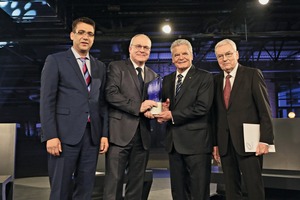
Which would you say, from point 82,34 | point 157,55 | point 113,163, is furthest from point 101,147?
point 157,55

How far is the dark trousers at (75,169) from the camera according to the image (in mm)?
2107

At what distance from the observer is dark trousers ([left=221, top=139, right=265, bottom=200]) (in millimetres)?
2334

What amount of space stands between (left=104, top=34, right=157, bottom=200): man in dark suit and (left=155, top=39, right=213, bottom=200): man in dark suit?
0.21 meters

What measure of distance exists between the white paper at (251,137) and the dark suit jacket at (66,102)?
45.2 inches

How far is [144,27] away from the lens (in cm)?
787

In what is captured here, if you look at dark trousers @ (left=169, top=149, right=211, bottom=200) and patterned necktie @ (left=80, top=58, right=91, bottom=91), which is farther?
dark trousers @ (left=169, top=149, right=211, bottom=200)

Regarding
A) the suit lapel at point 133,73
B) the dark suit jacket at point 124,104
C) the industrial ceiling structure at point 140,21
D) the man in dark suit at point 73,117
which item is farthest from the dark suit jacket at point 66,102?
the industrial ceiling structure at point 140,21

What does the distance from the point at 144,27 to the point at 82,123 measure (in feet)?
19.9

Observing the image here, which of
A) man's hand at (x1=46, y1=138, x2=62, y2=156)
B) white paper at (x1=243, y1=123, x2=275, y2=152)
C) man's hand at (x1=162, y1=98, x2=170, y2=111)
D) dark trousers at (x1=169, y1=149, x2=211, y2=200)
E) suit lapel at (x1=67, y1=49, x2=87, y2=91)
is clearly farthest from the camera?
man's hand at (x1=162, y1=98, x2=170, y2=111)

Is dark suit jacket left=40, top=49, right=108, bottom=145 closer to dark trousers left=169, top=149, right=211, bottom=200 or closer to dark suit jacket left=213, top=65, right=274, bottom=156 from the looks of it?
dark trousers left=169, top=149, right=211, bottom=200

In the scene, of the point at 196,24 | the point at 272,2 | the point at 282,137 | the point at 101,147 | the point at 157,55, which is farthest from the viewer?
the point at 157,55

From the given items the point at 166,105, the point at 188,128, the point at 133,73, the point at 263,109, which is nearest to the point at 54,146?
the point at 133,73

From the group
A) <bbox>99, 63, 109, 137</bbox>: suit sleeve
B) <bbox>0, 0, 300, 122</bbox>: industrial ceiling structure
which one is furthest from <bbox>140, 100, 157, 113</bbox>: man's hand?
<bbox>0, 0, 300, 122</bbox>: industrial ceiling structure

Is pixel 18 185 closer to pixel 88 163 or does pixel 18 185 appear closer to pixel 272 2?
pixel 88 163
